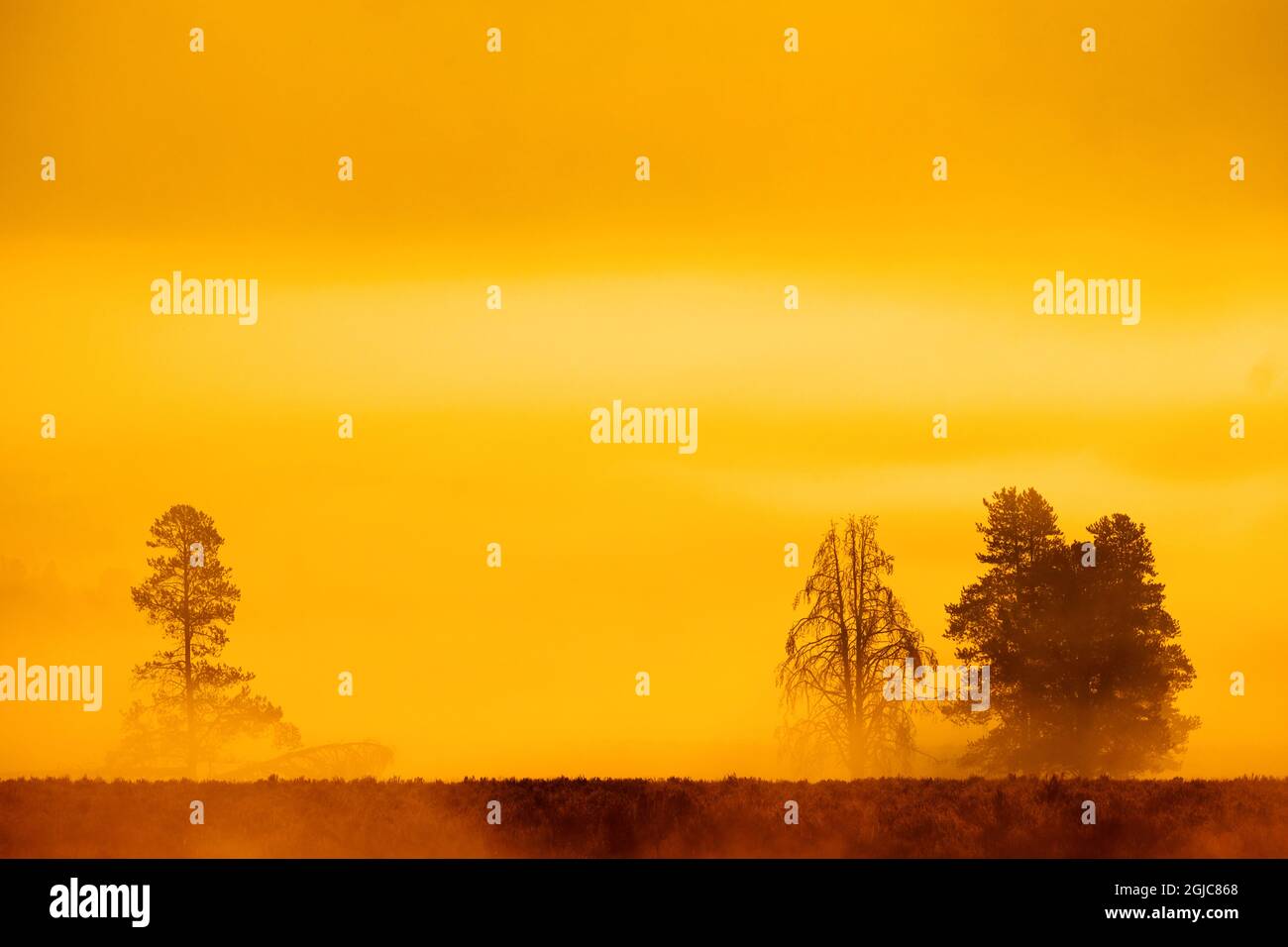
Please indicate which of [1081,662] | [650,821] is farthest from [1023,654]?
[650,821]

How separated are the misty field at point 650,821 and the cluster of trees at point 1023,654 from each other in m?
Result: 11.3

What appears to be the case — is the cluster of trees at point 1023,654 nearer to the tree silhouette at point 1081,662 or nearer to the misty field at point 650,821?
the tree silhouette at point 1081,662

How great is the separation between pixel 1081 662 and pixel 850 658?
639cm

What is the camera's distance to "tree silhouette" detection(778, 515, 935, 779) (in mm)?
40531

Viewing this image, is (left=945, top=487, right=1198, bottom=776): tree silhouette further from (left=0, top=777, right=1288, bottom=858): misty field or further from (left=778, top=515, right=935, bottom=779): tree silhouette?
(left=0, top=777, right=1288, bottom=858): misty field

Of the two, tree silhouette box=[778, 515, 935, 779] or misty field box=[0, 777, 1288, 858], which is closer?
misty field box=[0, 777, 1288, 858]

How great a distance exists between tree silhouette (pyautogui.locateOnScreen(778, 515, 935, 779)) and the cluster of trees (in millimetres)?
26

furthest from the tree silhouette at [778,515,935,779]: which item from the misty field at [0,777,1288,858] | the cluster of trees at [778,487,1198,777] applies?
the misty field at [0,777,1288,858]

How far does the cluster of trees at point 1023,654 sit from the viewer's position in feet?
133

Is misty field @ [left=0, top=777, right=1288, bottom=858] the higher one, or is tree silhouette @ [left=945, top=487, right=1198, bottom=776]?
tree silhouette @ [left=945, top=487, right=1198, bottom=776]

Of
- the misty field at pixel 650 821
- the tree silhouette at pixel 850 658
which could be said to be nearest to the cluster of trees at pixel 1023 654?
the tree silhouette at pixel 850 658
